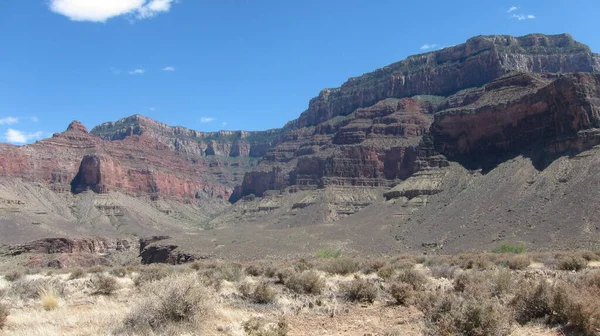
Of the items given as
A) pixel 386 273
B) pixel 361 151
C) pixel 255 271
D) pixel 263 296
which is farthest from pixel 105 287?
pixel 361 151

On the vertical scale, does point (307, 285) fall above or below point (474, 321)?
below

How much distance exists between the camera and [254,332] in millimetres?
10859

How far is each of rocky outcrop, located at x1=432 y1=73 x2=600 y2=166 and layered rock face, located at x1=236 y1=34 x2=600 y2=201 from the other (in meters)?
0.26

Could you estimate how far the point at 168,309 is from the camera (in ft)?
37.2

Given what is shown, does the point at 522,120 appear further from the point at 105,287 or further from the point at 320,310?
the point at 105,287

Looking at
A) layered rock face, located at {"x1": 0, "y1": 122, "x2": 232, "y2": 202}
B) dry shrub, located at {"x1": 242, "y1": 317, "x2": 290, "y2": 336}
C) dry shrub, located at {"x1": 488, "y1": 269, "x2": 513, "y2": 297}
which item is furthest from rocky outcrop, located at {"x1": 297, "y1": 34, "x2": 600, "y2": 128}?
dry shrub, located at {"x1": 242, "y1": 317, "x2": 290, "y2": 336}

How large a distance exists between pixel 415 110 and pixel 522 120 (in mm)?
58614

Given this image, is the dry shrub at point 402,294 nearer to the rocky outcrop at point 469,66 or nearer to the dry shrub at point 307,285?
the dry shrub at point 307,285

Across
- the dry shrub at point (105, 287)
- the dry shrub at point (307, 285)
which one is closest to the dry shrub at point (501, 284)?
the dry shrub at point (307, 285)

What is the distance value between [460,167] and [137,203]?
103623mm

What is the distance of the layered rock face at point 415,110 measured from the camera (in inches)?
3740

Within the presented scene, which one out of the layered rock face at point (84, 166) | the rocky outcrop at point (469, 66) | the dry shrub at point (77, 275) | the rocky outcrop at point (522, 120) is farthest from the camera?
the rocky outcrop at point (469, 66)

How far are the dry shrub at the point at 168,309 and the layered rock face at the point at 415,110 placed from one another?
249ft

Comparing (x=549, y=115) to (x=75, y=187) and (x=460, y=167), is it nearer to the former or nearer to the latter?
(x=460, y=167)
